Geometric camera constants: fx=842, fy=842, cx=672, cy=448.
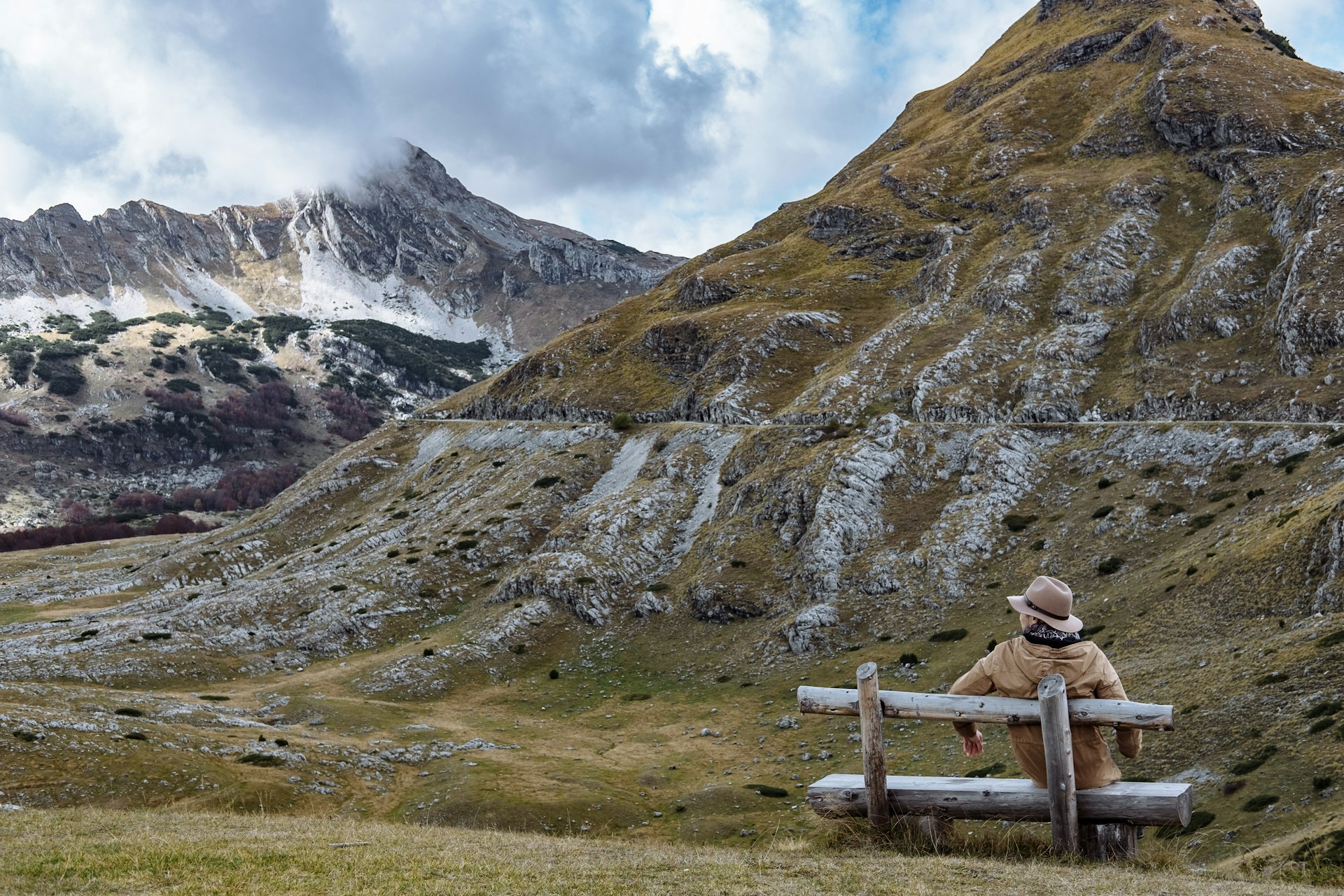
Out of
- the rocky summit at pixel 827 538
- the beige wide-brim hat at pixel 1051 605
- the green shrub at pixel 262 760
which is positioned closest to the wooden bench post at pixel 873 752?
the beige wide-brim hat at pixel 1051 605

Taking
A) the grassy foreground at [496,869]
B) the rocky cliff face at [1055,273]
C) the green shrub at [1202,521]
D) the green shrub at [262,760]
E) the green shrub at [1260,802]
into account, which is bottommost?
the green shrub at [262,760]

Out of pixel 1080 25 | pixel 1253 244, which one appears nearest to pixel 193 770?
pixel 1253 244

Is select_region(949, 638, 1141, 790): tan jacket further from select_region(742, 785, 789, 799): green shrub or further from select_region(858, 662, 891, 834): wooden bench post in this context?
select_region(742, 785, 789, 799): green shrub

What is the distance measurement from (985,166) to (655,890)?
166m

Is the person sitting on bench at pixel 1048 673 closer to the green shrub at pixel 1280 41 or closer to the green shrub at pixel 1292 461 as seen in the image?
the green shrub at pixel 1292 461

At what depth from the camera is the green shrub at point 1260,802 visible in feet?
93.0

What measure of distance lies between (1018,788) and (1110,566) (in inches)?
2129

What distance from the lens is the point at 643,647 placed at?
3194 inches

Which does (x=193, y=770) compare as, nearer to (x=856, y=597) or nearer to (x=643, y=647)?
(x=643, y=647)

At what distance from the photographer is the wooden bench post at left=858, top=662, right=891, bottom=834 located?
53.8ft

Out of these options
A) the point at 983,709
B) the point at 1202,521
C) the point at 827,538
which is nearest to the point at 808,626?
the point at 827,538

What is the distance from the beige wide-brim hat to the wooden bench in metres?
0.94

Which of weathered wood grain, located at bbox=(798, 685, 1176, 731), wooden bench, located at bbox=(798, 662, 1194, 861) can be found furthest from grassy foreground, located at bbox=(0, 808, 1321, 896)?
weathered wood grain, located at bbox=(798, 685, 1176, 731)

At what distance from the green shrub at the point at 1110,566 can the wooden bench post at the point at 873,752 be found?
53.8 m
